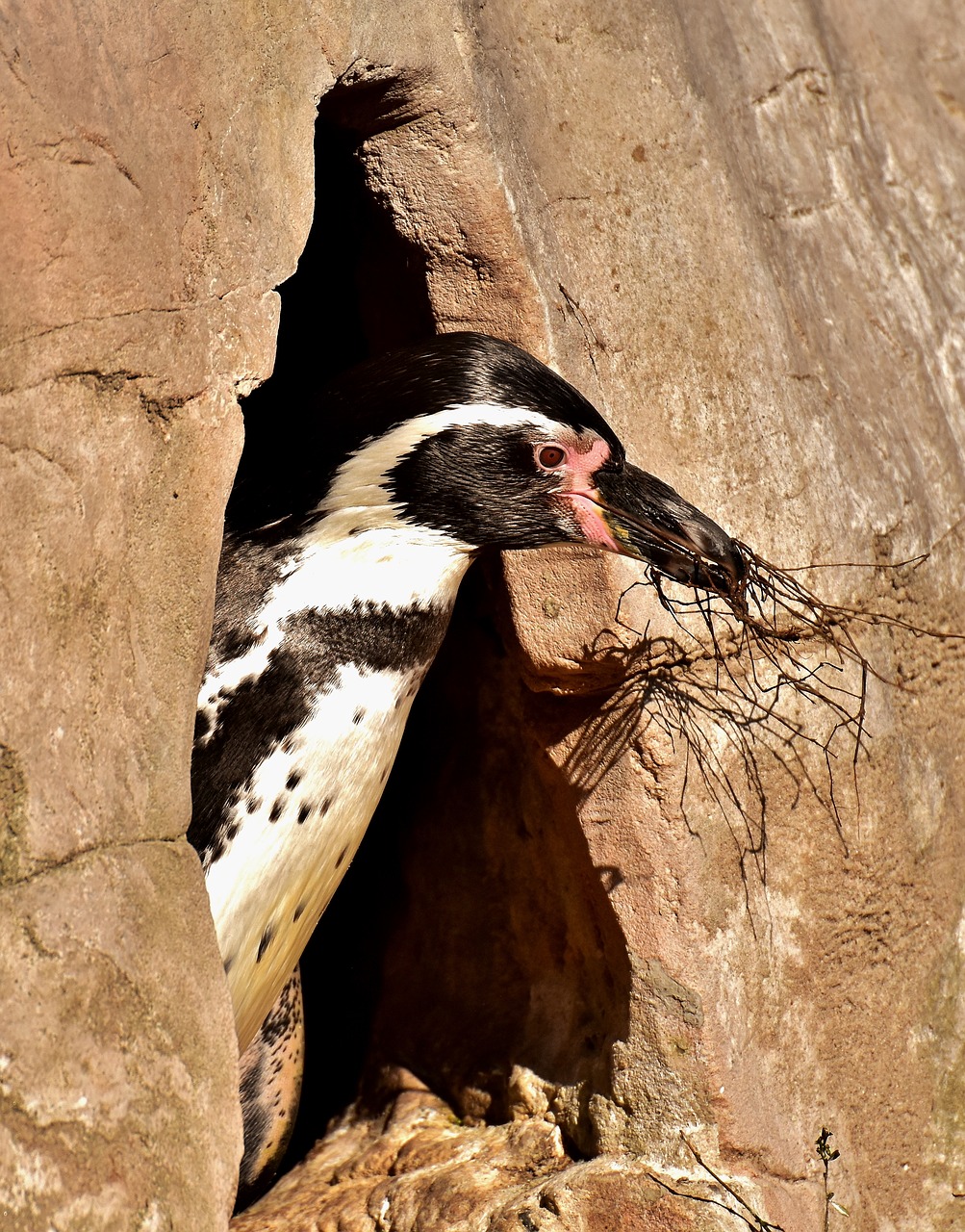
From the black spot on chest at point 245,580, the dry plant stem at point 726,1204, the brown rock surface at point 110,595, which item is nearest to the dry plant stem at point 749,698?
the dry plant stem at point 726,1204

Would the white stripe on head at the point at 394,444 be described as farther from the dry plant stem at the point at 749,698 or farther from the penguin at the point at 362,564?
the dry plant stem at the point at 749,698

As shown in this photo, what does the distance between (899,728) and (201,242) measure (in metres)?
1.70

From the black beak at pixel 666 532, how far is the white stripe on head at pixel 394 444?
0.14 metres

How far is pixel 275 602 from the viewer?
87.4 inches

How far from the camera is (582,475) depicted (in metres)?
2.28

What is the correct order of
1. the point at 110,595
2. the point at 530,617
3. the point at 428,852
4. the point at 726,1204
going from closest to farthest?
the point at 110,595 → the point at 726,1204 → the point at 530,617 → the point at 428,852

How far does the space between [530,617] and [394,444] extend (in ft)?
1.52

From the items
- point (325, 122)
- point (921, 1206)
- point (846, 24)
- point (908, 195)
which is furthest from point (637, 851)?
point (846, 24)

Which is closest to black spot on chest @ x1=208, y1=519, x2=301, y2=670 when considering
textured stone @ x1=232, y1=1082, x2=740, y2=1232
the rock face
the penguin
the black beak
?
the penguin

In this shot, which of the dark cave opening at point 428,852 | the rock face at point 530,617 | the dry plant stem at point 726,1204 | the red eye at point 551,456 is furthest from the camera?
the dark cave opening at point 428,852

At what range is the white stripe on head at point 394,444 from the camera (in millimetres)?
2221

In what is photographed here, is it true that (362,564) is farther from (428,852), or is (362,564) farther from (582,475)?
(428,852)

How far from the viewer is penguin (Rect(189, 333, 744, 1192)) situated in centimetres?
218

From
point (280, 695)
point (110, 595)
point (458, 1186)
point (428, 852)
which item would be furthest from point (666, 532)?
point (458, 1186)
